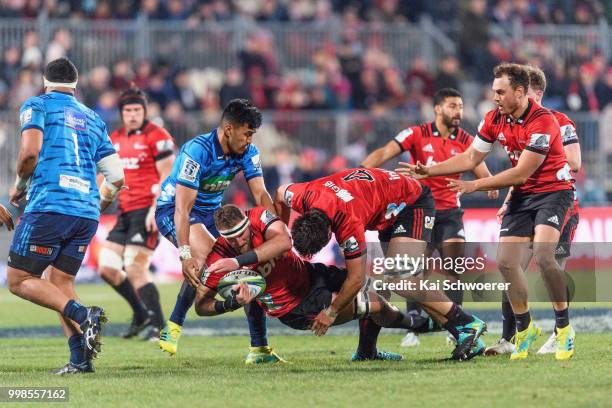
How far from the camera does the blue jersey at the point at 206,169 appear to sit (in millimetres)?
10539

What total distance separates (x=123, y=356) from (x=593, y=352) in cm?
441

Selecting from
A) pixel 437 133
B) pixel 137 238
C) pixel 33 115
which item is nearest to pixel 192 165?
pixel 33 115

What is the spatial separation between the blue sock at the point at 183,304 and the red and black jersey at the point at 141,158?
282 cm

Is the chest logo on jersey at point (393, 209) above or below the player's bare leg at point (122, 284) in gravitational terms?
above

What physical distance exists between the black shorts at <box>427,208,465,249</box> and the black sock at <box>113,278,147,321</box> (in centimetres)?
346

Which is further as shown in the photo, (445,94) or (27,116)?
(445,94)

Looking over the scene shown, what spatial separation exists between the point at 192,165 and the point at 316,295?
1695 mm

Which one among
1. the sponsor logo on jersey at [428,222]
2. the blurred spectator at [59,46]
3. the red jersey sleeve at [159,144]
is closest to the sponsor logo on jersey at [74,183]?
the sponsor logo on jersey at [428,222]

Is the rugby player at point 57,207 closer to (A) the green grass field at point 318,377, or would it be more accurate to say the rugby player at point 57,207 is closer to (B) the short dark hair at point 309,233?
(A) the green grass field at point 318,377

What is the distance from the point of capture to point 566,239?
10.9 m

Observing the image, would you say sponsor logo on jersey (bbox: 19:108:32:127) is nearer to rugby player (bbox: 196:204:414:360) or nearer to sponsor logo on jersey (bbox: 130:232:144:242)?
rugby player (bbox: 196:204:414:360)

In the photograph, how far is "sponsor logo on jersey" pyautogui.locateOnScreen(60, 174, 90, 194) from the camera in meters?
9.62

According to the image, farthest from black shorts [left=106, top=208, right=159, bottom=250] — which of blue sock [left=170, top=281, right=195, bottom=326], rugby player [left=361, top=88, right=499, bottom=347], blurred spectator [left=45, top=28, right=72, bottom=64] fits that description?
blurred spectator [left=45, top=28, right=72, bottom=64]

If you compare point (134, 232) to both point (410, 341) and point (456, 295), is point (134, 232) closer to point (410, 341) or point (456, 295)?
point (410, 341)
